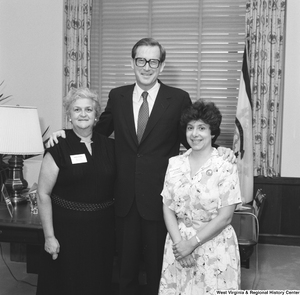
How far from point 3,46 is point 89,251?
3.86 m

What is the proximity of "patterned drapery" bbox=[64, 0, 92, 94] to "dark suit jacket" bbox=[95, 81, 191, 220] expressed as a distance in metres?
2.87

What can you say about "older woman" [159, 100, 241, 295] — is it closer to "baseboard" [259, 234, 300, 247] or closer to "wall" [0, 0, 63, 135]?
"baseboard" [259, 234, 300, 247]

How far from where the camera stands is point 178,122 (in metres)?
2.35

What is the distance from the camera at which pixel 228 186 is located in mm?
1985

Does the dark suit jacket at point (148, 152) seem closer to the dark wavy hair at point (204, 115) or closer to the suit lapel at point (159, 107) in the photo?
the suit lapel at point (159, 107)

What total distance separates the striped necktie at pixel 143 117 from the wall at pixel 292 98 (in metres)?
2.81

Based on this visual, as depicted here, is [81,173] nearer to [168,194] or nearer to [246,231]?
[168,194]

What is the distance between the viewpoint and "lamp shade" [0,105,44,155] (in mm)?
3088

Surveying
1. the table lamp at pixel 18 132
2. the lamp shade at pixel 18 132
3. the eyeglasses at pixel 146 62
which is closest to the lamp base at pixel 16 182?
the table lamp at pixel 18 132

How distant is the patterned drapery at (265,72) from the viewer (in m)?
4.65

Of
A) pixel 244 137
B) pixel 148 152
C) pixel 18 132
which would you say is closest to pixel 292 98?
pixel 244 137

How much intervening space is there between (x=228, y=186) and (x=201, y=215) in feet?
0.65

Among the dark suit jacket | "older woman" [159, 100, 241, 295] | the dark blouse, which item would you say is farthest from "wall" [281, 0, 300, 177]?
the dark blouse

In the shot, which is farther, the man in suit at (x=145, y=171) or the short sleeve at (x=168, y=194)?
the man in suit at (x=145, y=171)
